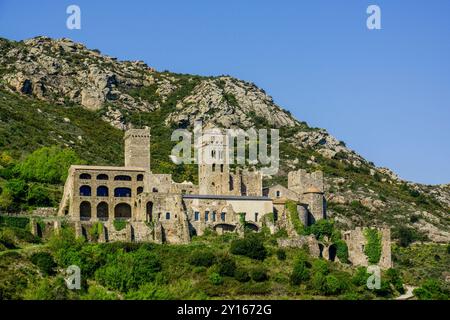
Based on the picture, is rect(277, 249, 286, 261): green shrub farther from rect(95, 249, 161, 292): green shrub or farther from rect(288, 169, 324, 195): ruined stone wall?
rect(288, 169, 324, 195): ruined stone wall

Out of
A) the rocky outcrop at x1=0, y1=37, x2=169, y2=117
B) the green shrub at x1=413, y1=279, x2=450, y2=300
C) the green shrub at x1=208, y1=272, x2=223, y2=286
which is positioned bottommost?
the green shrub at x1=413, y1=279, x2=450, y2=300

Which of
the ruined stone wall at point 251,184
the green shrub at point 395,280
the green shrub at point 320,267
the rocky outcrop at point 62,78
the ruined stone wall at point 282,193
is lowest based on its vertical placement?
the green shrub at point 395,280

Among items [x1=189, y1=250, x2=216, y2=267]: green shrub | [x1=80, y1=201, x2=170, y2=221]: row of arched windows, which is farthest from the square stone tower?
[x1=189, y1=250, x2=216, y2=267]: green shrub

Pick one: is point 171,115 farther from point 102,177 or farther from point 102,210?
point 102,210

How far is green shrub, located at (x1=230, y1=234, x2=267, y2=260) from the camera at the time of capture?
77.6m

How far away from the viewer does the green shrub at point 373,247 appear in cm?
8181

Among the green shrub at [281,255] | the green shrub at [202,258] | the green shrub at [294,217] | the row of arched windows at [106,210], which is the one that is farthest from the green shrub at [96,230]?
the green shrub at [294,217]

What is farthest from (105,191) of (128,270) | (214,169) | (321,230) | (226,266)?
(321,230)

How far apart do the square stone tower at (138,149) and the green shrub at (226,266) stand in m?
→ 16.0

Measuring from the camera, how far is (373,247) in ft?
269

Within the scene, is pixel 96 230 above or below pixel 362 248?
above

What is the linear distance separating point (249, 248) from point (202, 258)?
4589 millimetres

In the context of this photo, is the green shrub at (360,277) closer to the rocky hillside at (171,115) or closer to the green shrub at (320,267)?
the green shrub at (320,267)

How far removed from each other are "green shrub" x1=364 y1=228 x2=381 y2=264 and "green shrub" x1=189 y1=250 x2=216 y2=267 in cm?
1403
